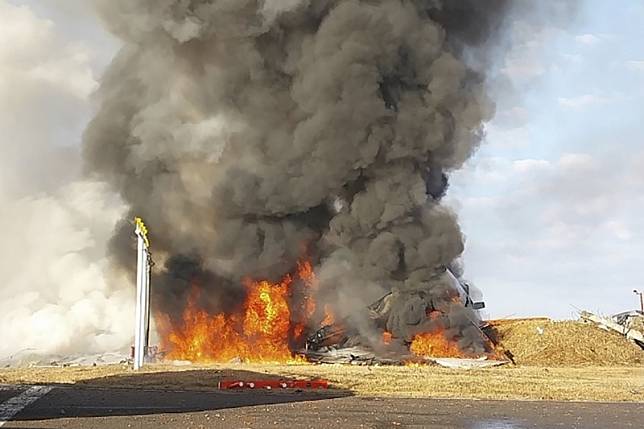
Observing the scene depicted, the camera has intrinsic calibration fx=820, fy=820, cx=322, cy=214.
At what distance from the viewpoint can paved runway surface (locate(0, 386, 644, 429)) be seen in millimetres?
16234

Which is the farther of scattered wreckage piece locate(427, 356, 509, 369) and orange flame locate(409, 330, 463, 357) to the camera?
orange flame locate(409, 330, 463, 357)

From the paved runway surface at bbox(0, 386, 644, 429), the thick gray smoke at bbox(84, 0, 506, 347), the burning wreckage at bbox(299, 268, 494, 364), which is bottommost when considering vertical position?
the paved runway surface at bbox(0, 386, 644, 429)

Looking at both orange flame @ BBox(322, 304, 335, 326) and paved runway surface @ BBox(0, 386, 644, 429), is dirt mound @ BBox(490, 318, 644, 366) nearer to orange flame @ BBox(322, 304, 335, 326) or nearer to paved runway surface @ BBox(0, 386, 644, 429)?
orange flame @ BBox(322, 304, 335, 326)

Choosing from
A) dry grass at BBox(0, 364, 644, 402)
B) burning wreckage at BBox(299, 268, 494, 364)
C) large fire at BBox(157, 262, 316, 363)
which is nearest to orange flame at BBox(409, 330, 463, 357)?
burning wreckage at BBox(299, 268, 494, 364)

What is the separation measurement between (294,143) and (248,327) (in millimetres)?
10282

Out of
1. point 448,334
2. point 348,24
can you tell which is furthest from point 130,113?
point 448,334

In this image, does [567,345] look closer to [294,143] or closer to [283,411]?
[294,143]

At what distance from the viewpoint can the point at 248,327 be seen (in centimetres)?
4459

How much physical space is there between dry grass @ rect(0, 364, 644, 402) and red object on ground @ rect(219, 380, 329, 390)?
1.56 ft

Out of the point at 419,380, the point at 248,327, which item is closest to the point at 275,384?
the point at 419,380

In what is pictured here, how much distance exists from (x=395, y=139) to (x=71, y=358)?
2341 centimetres

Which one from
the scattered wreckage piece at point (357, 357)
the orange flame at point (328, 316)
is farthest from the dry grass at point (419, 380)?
the orange flame at point (328, 316)

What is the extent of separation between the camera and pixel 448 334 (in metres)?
40.3

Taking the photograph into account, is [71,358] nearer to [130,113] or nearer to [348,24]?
[130,113]
